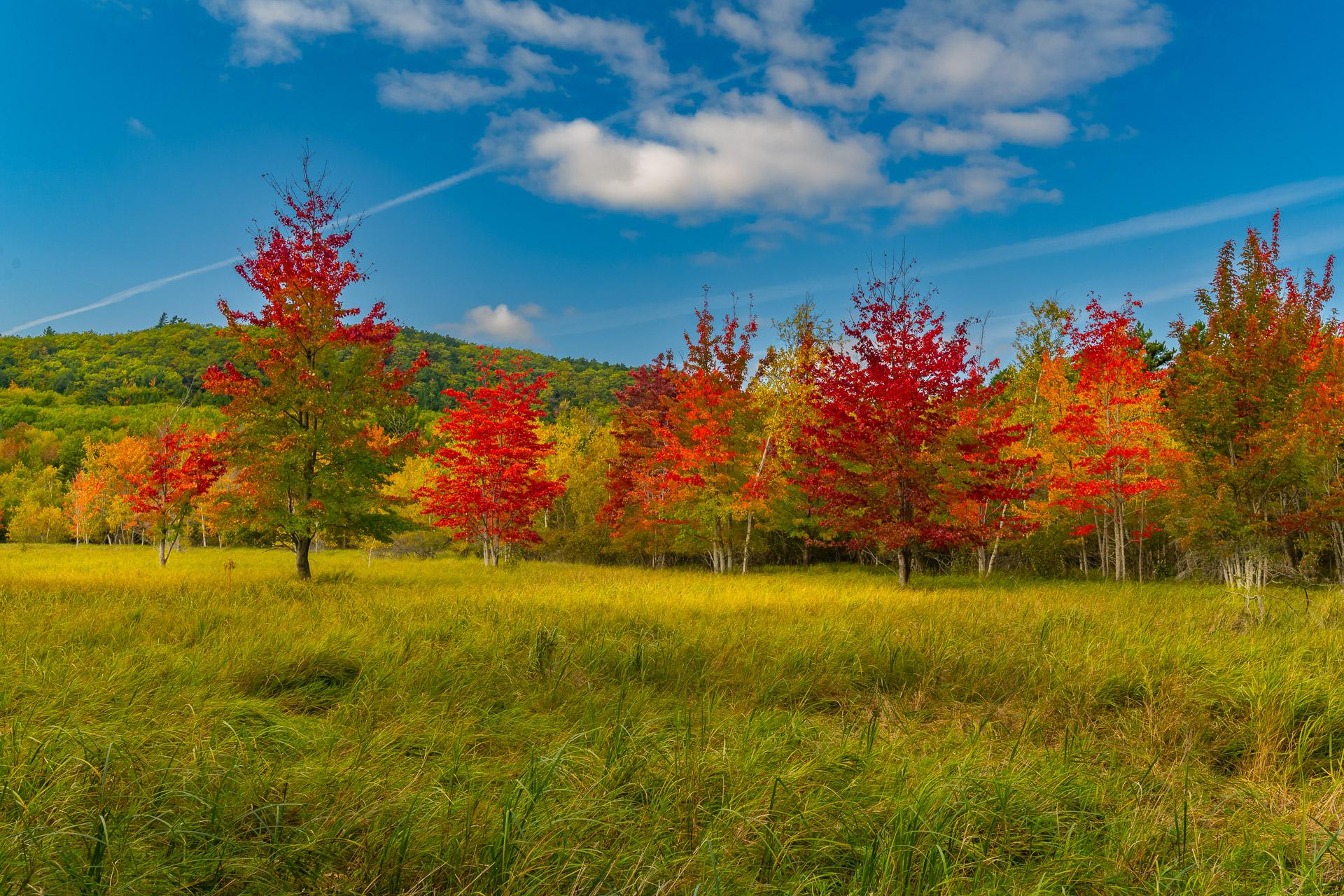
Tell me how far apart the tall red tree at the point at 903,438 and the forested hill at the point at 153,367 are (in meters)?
57.2

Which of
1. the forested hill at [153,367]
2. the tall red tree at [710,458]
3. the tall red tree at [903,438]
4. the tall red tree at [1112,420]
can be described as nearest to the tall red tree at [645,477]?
the tall red tree at [710,458]

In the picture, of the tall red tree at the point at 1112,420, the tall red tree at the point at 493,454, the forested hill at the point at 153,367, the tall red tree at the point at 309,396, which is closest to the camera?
the tall red tree at the point at 309,396

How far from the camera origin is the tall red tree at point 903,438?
545 inches

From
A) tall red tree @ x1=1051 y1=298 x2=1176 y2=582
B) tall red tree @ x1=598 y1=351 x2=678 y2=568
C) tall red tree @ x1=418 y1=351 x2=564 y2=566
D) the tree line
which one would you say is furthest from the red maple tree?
tall red tree @ x1=1051 y1=298 x2=1176 y2=582

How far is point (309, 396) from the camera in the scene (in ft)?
43.2

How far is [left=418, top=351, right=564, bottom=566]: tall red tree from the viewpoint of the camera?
19344 millimetres

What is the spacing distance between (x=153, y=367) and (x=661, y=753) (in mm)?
127487

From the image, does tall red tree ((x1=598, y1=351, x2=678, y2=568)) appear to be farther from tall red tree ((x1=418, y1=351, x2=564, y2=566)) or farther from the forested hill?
the forested hill

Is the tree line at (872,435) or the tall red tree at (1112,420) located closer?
the tree line at (872,435)

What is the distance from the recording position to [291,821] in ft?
9.73

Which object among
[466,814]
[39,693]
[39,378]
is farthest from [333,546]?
[39,378]

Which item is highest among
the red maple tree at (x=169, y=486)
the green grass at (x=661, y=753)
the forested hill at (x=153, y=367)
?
the forested hill at (x=153, y=367)

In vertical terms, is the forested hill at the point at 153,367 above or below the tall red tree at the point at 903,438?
above

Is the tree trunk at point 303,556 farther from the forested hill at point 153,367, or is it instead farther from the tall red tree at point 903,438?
the forested hill at point 153,367
